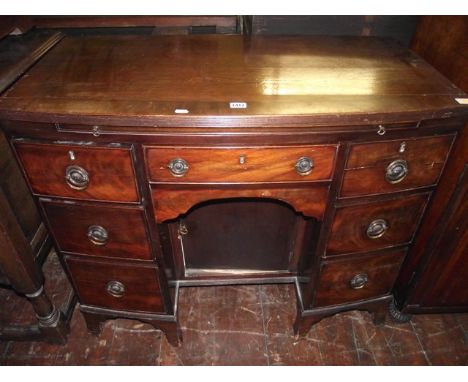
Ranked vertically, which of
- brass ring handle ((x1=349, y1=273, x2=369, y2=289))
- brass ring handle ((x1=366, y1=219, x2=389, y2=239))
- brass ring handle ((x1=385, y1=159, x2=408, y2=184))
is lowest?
brass ring handle ((x1=349, y1=273, x2=369, y2=289))

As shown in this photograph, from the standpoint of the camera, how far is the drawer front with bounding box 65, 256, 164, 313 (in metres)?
1.38

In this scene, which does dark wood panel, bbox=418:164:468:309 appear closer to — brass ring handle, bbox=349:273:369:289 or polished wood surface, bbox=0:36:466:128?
brass ring handle, bbox=349:273:369:289

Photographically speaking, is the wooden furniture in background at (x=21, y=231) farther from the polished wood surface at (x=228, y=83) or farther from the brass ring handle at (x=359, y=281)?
the brass ring handle at (x=359, y=281)

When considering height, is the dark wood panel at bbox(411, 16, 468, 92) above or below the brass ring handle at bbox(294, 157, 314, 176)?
above

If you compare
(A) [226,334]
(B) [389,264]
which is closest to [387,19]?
(B) [389,264]

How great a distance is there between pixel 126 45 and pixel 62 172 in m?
0.61

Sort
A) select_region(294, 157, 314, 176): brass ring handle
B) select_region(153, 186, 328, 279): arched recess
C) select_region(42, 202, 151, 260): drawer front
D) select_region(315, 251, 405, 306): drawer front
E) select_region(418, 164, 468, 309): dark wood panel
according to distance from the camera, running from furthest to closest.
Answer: select_region(153, 186, 328, 279): arched recess < select_region(315, 251, 405, 306): drawer front < select_region(418, 164, 468, 309): dark wood panel < select_region(42, 202, 151, 260): drawer front < select_region(294, 157, 314, 176): brass ring handle

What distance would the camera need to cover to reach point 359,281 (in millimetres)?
1494

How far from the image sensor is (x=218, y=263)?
5.80 feet

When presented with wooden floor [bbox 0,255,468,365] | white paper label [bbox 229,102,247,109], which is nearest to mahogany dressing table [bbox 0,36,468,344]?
white paper label [bbox 229,102,247,109]

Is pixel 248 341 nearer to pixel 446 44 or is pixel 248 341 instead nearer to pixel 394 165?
pixel 394 165

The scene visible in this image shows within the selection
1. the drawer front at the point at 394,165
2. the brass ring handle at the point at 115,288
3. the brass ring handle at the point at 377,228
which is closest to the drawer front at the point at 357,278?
the brass ring handle at the point at 377,228

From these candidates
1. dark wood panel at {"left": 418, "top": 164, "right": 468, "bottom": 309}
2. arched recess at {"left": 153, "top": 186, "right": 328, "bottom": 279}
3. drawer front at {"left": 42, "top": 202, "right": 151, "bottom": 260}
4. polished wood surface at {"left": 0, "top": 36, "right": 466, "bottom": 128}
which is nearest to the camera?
polished wood surface at {"left": 0, "top": 36, "right": 466, "bottom": 128}

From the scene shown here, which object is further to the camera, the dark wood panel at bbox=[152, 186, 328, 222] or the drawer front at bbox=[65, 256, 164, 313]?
the drawer front at bbox=[65, 256, 164, 313]
